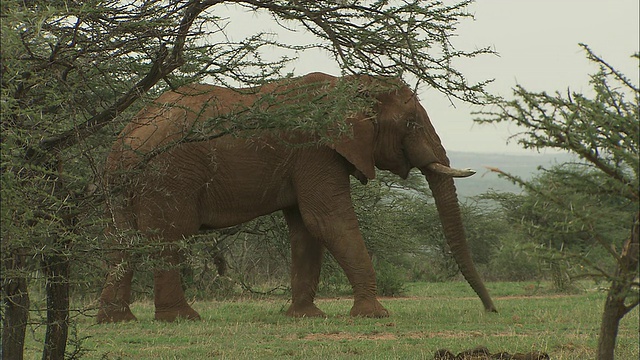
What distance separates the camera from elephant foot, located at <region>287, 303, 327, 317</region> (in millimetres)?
12773

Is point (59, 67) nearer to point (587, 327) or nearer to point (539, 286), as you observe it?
point (587, 327)

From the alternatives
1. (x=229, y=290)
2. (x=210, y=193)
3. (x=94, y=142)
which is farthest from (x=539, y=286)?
(x=94, y=142)

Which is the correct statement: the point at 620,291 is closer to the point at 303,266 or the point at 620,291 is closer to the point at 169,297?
the point at 169,297

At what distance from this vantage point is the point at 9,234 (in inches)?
236

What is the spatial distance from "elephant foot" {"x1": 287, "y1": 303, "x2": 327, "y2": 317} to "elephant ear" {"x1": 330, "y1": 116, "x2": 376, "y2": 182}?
2055 millimetres

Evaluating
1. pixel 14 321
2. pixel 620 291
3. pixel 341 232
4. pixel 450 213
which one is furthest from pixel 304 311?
pixel 620 291

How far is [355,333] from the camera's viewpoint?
1062cm

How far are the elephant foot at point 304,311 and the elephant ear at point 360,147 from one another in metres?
2.06

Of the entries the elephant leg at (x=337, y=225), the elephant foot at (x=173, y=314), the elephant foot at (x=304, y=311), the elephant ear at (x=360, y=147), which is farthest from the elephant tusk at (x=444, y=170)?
the elephant foot at (x=173, y=314)

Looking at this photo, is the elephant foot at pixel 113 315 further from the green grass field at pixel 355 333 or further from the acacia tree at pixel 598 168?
the acacia tree at pixel 598 168

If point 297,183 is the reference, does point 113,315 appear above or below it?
below

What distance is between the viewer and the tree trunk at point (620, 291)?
5676mm

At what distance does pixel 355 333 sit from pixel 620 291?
16.6 feet

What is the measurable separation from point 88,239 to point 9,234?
91 centimetres
